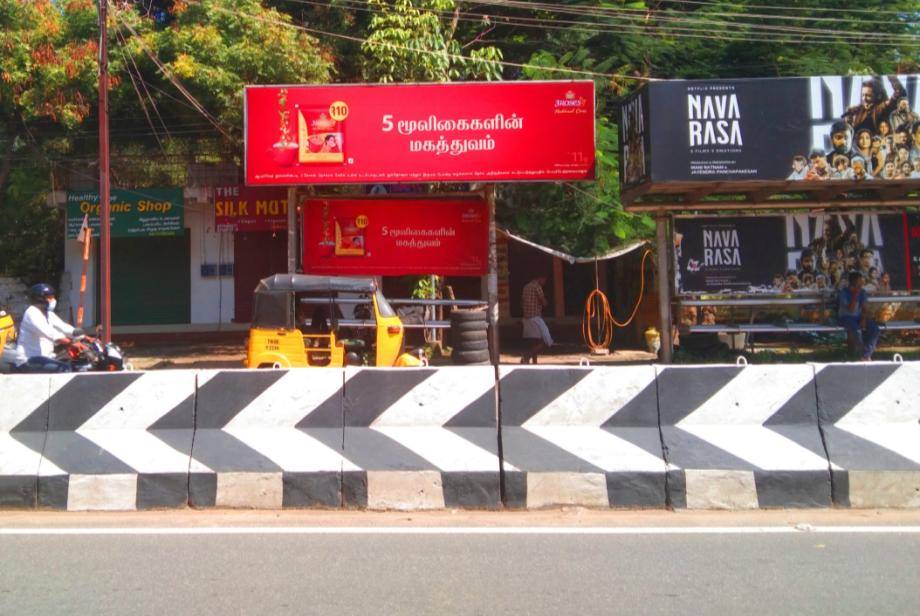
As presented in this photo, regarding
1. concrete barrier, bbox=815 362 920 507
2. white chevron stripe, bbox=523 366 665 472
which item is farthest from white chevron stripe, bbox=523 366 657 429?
concrete barrier, bbox=815 362 920 507

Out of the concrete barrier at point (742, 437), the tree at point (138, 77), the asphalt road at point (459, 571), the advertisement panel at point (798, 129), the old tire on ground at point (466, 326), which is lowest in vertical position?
the asphalt road at point (459, 571)

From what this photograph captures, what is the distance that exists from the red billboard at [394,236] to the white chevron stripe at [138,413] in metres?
9.98

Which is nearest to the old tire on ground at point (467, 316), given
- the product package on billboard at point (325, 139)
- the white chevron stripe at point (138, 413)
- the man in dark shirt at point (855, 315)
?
the product package on billboard at point (325, 139)

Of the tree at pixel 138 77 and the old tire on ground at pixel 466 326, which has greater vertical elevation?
the tree at pixel 138 77

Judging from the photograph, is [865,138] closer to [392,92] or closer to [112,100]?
[392,92]

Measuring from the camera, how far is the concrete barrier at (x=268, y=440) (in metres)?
6.85

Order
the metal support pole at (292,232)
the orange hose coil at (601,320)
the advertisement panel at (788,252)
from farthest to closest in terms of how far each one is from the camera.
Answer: the orange hose coil at (601,320) < the metal support pole at (292,232) < the advertisement panel at (788,252)

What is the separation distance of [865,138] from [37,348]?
12192mm

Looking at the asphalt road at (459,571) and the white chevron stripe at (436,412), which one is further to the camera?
the white chevron stripe at (436,412)

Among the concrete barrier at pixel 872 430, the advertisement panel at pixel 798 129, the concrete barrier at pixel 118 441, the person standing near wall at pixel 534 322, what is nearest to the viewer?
the concrete barrier at pixel 872 430

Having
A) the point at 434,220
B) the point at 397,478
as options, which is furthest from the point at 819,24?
the point at 397,478

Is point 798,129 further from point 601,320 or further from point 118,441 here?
point 118,441

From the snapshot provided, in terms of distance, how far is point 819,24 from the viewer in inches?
817

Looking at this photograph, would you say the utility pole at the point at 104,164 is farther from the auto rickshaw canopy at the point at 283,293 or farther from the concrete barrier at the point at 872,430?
the concrete barrier at the point at 872,430
